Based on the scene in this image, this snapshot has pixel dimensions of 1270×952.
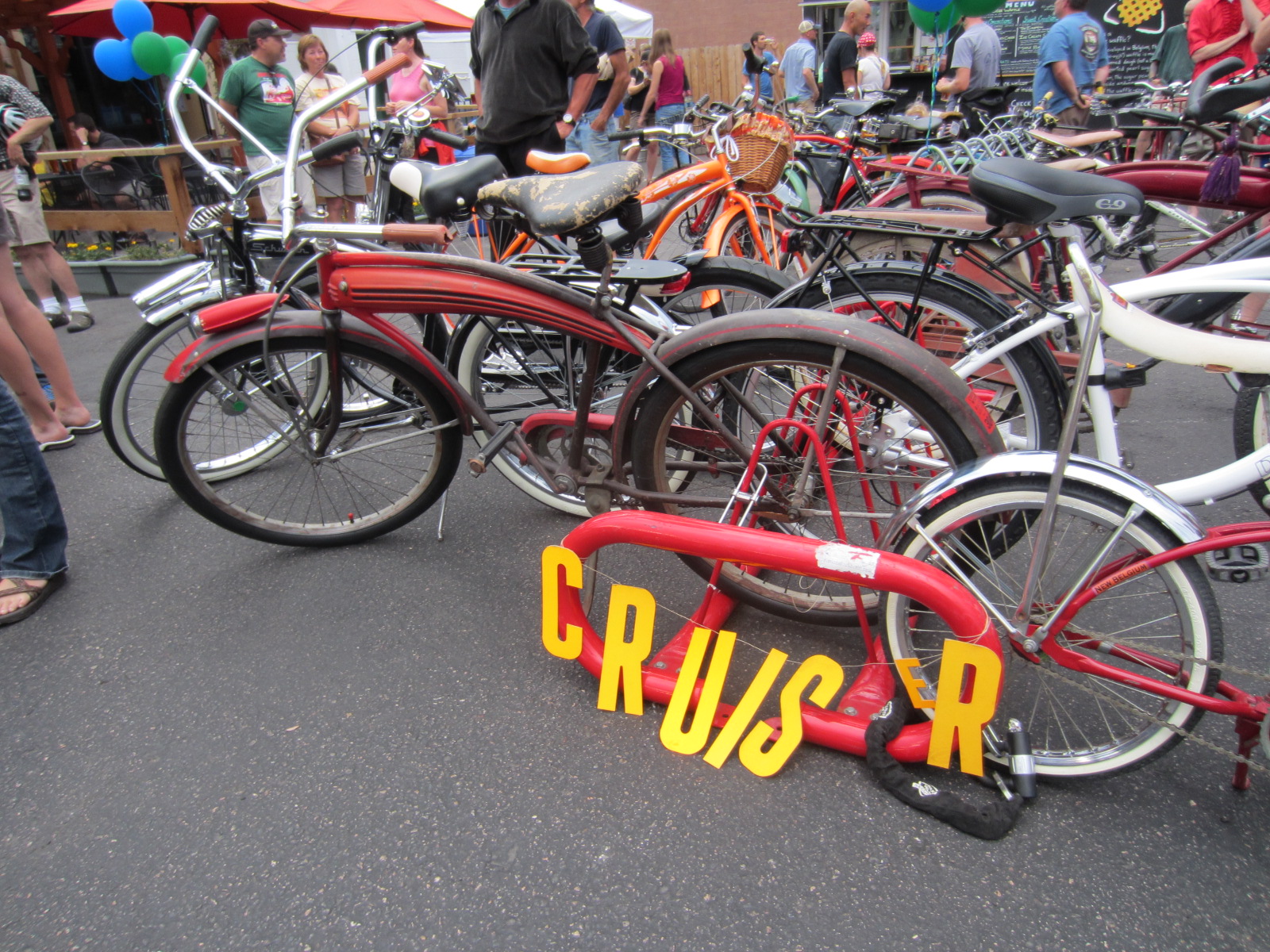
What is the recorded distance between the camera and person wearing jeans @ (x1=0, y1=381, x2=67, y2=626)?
2.47m

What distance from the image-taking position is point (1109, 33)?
10.9 m

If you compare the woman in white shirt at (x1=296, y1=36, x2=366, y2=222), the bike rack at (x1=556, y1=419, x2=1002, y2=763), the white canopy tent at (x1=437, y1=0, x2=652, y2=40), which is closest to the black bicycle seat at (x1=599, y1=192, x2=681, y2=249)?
the bike rack at (x1=556, y1=419, x2=1002, y2=763)

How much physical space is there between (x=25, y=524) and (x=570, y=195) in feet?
6.83

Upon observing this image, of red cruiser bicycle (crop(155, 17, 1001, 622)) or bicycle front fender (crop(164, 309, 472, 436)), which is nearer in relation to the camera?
red cruiser bicycle (crop(155, 17, 1001, 622))

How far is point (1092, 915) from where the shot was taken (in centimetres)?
151

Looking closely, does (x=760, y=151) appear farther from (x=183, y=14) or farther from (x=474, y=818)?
(x=183, y=14)

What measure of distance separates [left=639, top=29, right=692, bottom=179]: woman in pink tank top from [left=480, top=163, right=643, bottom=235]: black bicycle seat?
24.8 feet

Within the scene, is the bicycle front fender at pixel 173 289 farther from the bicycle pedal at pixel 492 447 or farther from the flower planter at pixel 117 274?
the flower planter at pixel 117 274

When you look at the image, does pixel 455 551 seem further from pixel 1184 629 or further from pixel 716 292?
pixel 1184 629

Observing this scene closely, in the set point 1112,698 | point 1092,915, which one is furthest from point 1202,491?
point 1092,915

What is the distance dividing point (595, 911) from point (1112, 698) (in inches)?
46.7

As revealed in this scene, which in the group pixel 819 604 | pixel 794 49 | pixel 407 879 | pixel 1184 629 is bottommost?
pixel 407 879

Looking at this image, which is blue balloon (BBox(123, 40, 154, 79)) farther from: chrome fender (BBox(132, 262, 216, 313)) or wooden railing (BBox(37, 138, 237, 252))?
chrome fender (BBox(132, 262, 216, 313))

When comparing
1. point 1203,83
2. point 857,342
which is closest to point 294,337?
point 857,342
